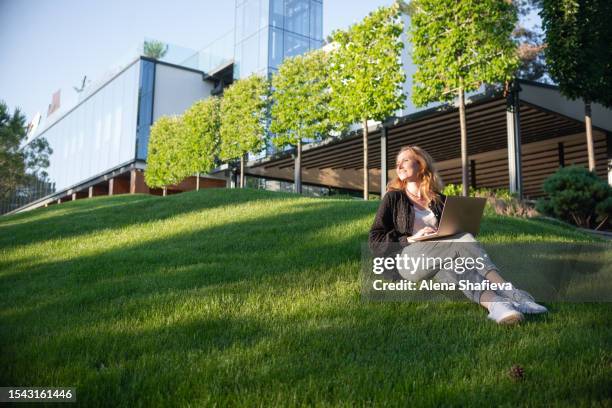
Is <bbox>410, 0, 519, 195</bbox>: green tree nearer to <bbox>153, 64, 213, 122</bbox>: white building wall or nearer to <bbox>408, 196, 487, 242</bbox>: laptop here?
<bbox>408, 196, 487, 242</bbox>: laptop

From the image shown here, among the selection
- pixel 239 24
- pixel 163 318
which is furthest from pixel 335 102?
pixel 239 24

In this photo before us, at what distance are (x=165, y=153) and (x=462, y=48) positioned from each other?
21.1m

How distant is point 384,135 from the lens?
67.7ft

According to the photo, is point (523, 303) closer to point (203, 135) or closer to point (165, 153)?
point (203, 135)

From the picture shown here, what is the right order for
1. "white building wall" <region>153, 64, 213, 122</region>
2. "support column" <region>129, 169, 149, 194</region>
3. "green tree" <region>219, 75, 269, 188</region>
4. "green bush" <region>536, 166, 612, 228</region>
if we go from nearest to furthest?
"green bush" <region>536, 166, 612, 228</region>, "green tree" <region>219, 75, 269, 188</region>, "support column" <region>129, 169, 149, 194</region>, "white building wall" <region>153, 64, 213, 122</region>

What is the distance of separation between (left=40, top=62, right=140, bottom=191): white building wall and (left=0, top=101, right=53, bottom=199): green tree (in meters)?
3.99

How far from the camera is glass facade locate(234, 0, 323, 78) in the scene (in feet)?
109

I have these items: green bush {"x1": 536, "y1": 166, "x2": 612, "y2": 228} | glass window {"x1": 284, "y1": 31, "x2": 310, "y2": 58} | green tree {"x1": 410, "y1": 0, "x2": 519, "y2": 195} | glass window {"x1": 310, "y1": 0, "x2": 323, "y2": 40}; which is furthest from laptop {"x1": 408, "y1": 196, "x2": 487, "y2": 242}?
glass window {"x1": 310, "y1": 0, "x2": 323, "y2": 40}

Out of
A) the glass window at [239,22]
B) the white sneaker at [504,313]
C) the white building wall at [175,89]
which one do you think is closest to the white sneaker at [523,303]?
the white sneaker at [504,313]

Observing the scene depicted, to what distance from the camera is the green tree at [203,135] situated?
27.3 m

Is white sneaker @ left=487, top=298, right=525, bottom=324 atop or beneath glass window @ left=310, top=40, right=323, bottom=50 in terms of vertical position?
beneath

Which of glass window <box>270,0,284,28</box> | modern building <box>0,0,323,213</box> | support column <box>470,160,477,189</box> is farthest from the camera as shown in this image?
modern building <box>0,0,323,213</box>

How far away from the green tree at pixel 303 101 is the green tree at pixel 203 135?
243 inches

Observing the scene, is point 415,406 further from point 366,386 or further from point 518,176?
point 518,176
